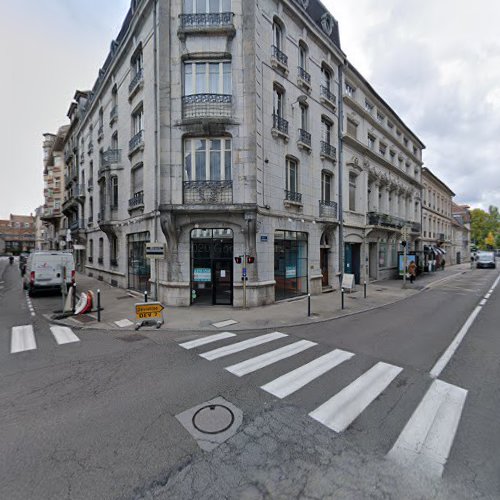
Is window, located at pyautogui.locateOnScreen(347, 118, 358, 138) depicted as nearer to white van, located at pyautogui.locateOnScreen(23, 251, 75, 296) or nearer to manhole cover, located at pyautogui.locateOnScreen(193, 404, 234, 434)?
manhole cover, located at pyautogui.locateOnScreen(193, 404, 234, 434)

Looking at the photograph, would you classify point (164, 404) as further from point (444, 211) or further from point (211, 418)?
point (444, 211)

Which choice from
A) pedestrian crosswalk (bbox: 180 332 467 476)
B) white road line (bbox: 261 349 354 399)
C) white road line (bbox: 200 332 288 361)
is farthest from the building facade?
white road line (bbox: 261 349 354 399)

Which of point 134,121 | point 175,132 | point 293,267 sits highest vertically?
point 134,121

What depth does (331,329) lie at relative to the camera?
8.16 metres

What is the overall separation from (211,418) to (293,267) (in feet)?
33.8

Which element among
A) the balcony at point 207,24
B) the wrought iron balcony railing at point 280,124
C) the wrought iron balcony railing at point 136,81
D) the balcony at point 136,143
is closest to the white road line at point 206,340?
the wrought iron balcony railing at point 280,124

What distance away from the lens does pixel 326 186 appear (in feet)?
52.5

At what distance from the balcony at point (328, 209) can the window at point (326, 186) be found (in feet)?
1.29

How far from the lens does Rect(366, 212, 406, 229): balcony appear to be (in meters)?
19.0

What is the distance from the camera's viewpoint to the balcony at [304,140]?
13.6 meters

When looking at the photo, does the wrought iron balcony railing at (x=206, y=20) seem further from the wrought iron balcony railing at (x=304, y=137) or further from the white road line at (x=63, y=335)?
the white road line at (x=63, y=335)

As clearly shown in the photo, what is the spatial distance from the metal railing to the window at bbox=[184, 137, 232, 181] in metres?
3.73

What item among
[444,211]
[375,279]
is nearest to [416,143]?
[444,211]

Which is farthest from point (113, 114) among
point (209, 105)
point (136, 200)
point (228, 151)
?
point (228, 151)
